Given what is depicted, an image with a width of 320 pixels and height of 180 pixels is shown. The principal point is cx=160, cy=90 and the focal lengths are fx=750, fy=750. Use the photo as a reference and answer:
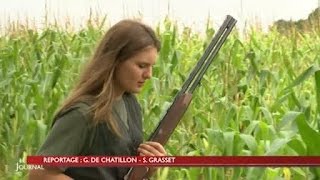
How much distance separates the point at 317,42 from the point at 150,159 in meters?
2.34

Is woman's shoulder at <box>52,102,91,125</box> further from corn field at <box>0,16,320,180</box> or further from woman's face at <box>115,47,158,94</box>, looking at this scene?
corn field at <box>0,16,320,180</box>

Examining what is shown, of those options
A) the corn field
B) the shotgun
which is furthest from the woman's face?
the corn field

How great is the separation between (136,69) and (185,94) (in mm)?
154

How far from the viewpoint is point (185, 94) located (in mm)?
1304

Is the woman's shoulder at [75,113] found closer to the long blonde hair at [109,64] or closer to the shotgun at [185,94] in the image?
the long blonde hair at [109,64]

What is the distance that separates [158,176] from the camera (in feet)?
5.41

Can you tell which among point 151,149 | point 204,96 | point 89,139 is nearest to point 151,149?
point 151,149

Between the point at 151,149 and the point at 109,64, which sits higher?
the point at 109,64

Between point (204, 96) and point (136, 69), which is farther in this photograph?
point (204, 96)

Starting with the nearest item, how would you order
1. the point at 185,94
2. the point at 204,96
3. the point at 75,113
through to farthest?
the point at 75,113, the point at 185,94, the point at 204,96

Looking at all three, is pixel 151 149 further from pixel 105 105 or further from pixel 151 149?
pixel 105 105

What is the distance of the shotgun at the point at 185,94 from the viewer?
125 cm

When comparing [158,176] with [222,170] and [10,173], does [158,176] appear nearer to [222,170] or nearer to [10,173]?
[222,170]

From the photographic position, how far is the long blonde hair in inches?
46.3
